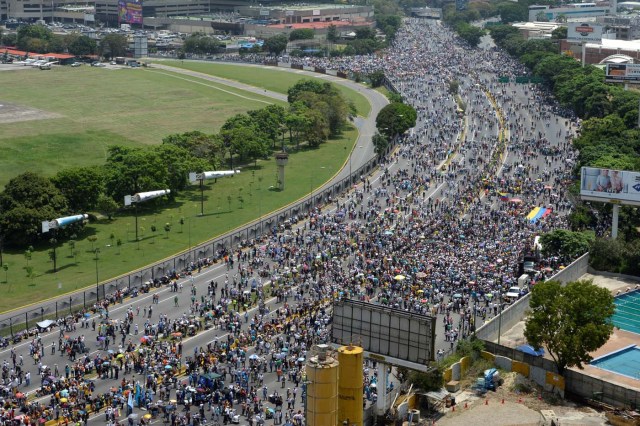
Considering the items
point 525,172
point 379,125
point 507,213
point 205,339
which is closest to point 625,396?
point 205,339

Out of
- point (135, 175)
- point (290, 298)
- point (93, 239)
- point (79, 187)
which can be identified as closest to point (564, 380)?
point (290, 298)

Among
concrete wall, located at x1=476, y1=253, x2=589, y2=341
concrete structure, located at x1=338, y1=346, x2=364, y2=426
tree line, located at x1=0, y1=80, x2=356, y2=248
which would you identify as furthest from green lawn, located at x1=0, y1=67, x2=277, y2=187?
concrete structure, located at x1=338, y1=346, x2=364, y2=426

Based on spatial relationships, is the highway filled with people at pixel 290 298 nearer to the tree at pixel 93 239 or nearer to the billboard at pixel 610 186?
the billboard at pixel 610 186

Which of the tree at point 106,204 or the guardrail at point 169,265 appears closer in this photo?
the guardrail at point 169,265

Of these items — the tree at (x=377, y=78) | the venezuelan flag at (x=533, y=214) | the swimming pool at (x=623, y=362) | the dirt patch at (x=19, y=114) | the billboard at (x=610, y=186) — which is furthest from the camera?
the tree at (x=377, y=78)

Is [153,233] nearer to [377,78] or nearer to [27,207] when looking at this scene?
[27,207]

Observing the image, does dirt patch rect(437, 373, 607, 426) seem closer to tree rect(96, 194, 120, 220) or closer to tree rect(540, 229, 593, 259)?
tree rect(540, 229, 593, 259)

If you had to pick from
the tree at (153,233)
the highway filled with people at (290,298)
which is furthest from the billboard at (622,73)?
the tree at (153,233)
